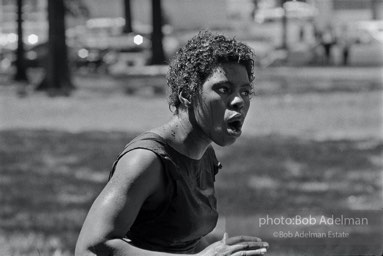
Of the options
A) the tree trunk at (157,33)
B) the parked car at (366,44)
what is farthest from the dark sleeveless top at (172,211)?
the parked car at (366,44)

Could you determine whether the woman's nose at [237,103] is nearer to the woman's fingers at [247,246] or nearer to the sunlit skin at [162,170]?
the sunlit skin at [162,170]

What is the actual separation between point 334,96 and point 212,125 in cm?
1629

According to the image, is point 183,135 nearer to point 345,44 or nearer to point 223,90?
point 223,90

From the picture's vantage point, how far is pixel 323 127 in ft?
45.6

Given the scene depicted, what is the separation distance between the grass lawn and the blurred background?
0.02 meters

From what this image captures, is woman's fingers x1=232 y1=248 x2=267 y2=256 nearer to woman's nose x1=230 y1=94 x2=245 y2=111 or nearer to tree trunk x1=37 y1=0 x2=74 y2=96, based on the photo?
woman's nose x1=230 y1=94 x2=245 y2=111

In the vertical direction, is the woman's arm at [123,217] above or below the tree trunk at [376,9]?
above

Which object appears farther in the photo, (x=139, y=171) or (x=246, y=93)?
(x=246, y=93)

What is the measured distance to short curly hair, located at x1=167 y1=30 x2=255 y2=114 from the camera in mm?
2953

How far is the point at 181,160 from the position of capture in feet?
9.82

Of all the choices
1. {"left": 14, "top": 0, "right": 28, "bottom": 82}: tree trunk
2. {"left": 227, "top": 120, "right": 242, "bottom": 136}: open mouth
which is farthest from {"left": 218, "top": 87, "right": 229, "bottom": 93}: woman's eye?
{"left": 14, "top": 0, "right": 28, "bottom": 82}: tree trunk

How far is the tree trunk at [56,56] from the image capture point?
2102 cm

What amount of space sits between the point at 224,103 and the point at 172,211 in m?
0.41

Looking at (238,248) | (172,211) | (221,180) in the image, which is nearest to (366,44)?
(221,180)
